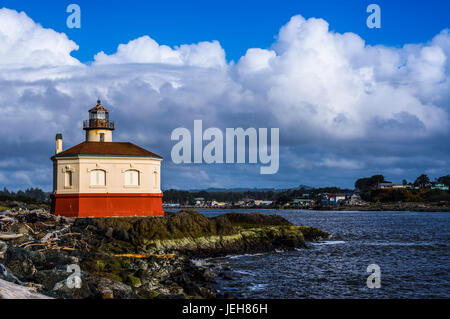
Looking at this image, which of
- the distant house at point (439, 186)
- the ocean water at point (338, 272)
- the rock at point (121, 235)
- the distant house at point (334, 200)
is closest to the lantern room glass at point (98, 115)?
the rock at point (121, 235)

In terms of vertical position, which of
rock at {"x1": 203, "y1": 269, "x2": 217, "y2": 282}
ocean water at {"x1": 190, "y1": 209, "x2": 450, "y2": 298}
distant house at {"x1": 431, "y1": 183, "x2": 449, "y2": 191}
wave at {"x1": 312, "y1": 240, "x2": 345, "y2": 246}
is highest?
distant house at {"x1": 431, "y1": 183, "x2": 449, "y2": 191}

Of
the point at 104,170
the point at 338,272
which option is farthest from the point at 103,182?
the point at 338,272

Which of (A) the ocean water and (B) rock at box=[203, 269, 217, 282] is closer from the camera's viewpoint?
(A) the ocean water

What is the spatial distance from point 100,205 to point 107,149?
3.84 metres

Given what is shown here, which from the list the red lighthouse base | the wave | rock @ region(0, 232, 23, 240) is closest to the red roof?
the red lighthouse base

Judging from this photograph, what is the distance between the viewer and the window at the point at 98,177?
97.9ft

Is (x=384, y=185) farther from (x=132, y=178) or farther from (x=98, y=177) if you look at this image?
(x=98, y=177)

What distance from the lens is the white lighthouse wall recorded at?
2959cm

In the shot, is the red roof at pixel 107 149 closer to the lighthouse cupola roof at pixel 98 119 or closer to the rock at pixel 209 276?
the lighthouse cupola roof at pixel 98 119

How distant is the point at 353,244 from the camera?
38.8m

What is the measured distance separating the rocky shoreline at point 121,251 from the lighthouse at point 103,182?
6.24ft

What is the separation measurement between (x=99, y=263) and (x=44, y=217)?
1112 cm

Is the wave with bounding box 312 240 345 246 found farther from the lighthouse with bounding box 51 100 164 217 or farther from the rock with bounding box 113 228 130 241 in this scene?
the rock with bounding box 113 228 130 241
